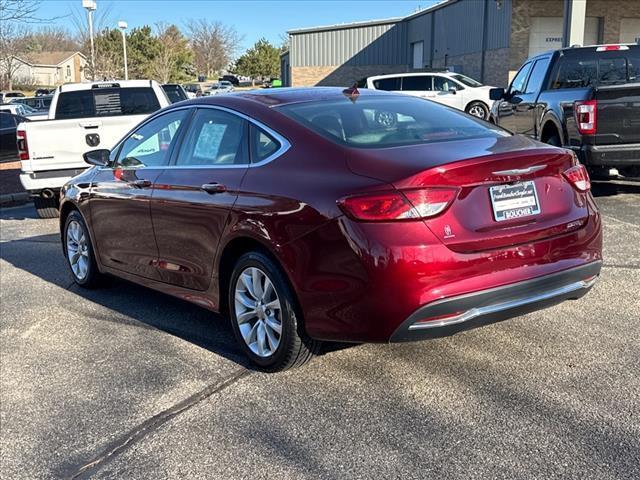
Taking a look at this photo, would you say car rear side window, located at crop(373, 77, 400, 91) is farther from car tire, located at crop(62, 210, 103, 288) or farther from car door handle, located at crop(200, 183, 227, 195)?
car door handle, located at crop(200, 183, 227, 195)

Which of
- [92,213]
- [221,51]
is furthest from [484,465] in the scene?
[221,51]

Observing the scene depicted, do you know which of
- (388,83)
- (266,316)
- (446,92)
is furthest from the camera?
(388,83)

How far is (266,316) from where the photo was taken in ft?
13.4

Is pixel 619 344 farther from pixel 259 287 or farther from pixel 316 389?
pixel 259 287

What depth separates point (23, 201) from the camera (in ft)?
41.2

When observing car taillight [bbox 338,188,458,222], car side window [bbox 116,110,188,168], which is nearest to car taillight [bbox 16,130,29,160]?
car side window [bbox 116,110,188,168]

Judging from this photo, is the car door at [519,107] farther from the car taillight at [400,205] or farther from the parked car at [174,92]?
the parked car at [174,92]

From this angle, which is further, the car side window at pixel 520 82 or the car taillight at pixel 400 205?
the car side window at pixel 520 82

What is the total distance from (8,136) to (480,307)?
15392 mm

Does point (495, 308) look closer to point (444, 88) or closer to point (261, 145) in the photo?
point (261, 145)

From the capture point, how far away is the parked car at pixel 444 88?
21.2 meters

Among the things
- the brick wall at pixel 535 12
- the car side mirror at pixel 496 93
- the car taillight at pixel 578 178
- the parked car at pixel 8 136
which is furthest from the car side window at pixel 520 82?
the brick wall at pixel 535 12

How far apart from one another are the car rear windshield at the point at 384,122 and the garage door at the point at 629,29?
26.1m

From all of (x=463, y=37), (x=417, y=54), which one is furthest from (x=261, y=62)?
(x=463, y=37)
